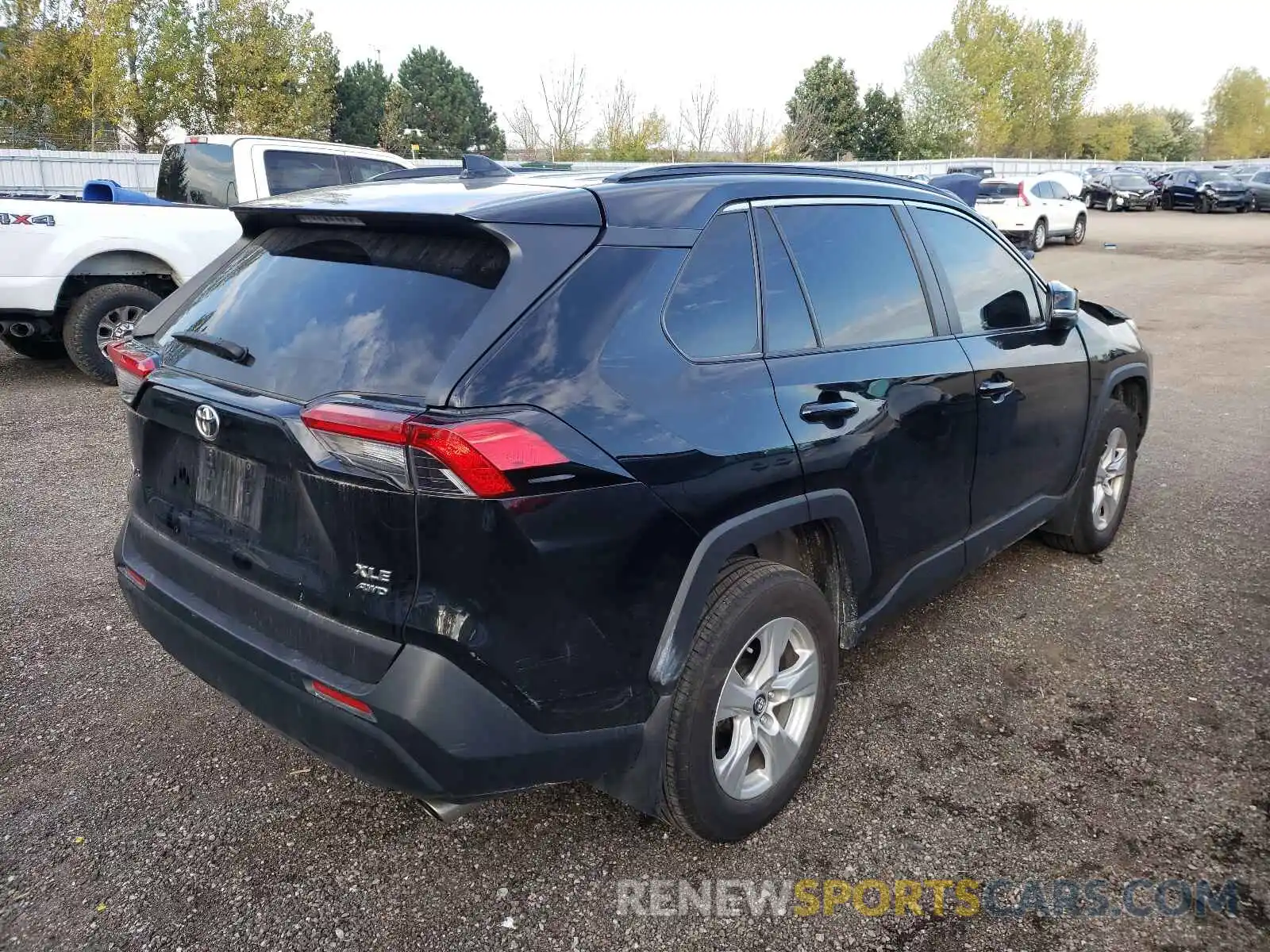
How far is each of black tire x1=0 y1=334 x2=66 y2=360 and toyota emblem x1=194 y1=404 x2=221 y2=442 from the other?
305 inches

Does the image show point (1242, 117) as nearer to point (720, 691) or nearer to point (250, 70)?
point (250, 70)

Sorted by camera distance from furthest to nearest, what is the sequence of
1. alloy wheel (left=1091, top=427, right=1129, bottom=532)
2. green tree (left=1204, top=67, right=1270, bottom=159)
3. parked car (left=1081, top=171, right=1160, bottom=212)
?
1. green tree (left=1204, top=67, right=1270, bottom=159)
2. parked car (left=1081, top=171, right=1160, bottom=212)
3. alloy wheel (left=1091, top=427, right=1129, bottom=532)

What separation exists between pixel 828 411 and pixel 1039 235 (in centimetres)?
2184

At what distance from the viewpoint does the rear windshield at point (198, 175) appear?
29.0 ft

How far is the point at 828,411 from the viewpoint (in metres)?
2.75

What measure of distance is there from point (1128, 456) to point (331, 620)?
4.25 metres

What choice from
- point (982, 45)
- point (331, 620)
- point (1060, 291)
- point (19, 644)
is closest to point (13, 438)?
point (19, 644)

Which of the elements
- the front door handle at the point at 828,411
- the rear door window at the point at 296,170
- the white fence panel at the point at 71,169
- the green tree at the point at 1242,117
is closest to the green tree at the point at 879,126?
the white fence panel at the point at 71,169

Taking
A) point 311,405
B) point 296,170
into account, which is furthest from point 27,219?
point 311,405

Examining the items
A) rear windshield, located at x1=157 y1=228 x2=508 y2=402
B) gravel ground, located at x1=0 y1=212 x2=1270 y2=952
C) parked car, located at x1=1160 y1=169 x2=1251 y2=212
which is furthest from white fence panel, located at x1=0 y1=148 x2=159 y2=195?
parked car, located at x1=1160 y1=169 x2=1251 y2=212

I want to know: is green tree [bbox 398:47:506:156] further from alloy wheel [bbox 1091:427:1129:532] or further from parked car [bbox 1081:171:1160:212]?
alloy wheel [bbox 1091:427:1129:532]

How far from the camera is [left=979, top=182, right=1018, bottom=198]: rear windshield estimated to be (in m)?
21.7

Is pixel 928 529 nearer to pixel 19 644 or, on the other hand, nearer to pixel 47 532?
pixel 19 644

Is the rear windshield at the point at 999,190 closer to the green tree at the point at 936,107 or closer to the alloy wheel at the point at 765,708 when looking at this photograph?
the alloy wheel at the point at 765,708
